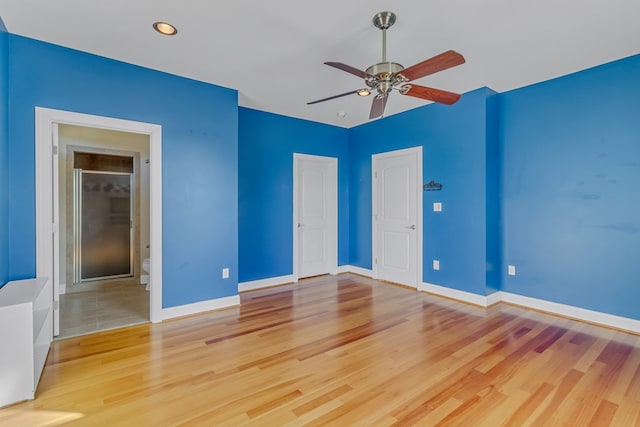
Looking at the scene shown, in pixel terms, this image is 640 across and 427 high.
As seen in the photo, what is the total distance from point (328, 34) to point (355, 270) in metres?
4.08

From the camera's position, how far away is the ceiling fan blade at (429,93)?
2459 millimetres

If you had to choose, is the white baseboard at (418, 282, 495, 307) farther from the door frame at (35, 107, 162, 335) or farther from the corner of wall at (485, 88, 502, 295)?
the door frame at (35, 107, 162, 335)

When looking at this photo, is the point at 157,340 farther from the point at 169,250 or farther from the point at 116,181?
the point at 116,181

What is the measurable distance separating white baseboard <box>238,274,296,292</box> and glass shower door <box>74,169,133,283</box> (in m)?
2.16

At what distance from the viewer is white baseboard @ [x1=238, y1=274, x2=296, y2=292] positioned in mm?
4469

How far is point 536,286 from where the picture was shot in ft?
12.0

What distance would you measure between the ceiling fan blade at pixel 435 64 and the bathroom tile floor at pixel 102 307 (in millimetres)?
3519

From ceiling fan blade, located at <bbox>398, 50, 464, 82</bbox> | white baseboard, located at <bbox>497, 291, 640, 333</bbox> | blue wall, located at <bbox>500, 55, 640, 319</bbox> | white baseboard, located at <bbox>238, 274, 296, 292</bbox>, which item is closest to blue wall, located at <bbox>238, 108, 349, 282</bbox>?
white baseboard, located at <bbox>238, 274, 296, 292</bbox>

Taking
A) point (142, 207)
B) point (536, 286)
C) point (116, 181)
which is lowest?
point (536, 286)

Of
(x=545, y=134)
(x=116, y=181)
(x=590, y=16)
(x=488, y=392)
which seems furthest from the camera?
(x=116, y=181)

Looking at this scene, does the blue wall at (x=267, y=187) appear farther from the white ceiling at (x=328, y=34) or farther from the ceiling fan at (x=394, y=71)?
the ceiling fan at (x=394, y=71)

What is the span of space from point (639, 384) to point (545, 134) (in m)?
2.59

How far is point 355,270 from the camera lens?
18.6ft

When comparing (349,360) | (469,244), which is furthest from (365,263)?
(349,360)
